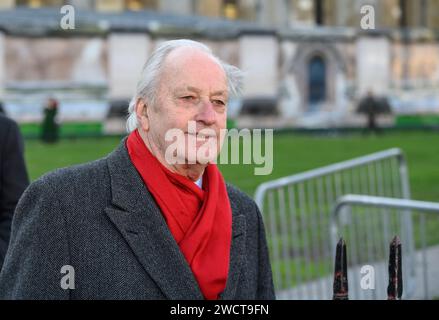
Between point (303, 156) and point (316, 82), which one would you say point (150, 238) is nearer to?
point (303, 156)

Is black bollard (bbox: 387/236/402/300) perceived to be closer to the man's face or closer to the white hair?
the man's face

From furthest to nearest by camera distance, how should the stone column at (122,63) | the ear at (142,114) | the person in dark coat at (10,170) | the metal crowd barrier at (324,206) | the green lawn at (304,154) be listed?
the stone column at (122,63) < the green lawn at (304,154) < the metal crowd barrier at (324,206) < the person in dark coat at (10,170) < the ear at (142,114)

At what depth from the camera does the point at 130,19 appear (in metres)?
31.2

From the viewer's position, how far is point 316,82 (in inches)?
1399

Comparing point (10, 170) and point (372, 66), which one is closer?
point (10, 170)

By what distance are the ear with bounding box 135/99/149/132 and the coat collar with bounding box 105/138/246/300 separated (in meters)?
0.13

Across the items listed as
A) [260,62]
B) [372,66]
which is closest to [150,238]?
[260,62]

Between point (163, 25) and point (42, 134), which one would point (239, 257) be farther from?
point (163, 25)

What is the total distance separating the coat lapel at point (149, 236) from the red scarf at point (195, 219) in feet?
0.10

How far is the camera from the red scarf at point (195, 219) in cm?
285

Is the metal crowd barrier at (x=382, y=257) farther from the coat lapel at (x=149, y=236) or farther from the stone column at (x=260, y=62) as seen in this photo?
the stone column at (x=260, y=62)

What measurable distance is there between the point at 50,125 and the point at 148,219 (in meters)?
25.1

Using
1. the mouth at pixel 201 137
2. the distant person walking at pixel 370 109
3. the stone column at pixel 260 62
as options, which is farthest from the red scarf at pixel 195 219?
the distant person walking at pixel 370 109
